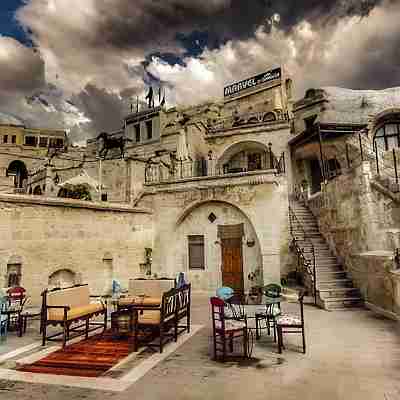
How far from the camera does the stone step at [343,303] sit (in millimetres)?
9469

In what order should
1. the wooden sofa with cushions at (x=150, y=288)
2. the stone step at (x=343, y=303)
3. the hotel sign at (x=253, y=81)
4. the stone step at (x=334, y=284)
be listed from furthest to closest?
the hotel sign at (x=253, y=81)
the stone step at (x=334, y=284)
the stone step at (x=343, y=303)
the wooden sofa with cushions at (x=150, y=288)

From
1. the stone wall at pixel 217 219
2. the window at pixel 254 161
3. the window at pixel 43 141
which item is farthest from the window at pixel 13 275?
the window at pixel 43 141

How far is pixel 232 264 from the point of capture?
45.0 feet

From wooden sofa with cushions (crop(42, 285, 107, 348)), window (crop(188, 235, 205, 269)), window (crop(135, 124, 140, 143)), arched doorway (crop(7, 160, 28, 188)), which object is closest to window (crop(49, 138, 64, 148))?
arched doorway (crop(7, 160, 28, 188))

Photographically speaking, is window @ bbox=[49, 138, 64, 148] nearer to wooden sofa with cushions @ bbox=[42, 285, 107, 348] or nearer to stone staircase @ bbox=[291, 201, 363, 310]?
stone staircase @ bbox=[291, 201, 363, 310]

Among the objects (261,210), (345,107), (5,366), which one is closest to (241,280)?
(261,210)

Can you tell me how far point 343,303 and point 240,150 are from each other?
56.2 feet

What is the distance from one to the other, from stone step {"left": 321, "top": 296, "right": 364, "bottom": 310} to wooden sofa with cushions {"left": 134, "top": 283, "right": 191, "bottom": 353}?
478 centimetres

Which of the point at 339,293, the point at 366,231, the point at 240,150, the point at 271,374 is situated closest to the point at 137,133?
the point at 240,150

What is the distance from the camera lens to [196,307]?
35.3ft

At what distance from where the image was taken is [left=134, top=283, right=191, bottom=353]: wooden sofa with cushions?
5.96m

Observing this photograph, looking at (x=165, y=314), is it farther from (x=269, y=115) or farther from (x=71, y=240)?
(x=269, y=115)

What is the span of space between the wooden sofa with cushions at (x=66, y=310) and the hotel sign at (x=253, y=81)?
3099 centimetres

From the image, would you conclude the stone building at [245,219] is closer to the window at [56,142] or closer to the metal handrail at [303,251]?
the metal handrail at [303,251]
